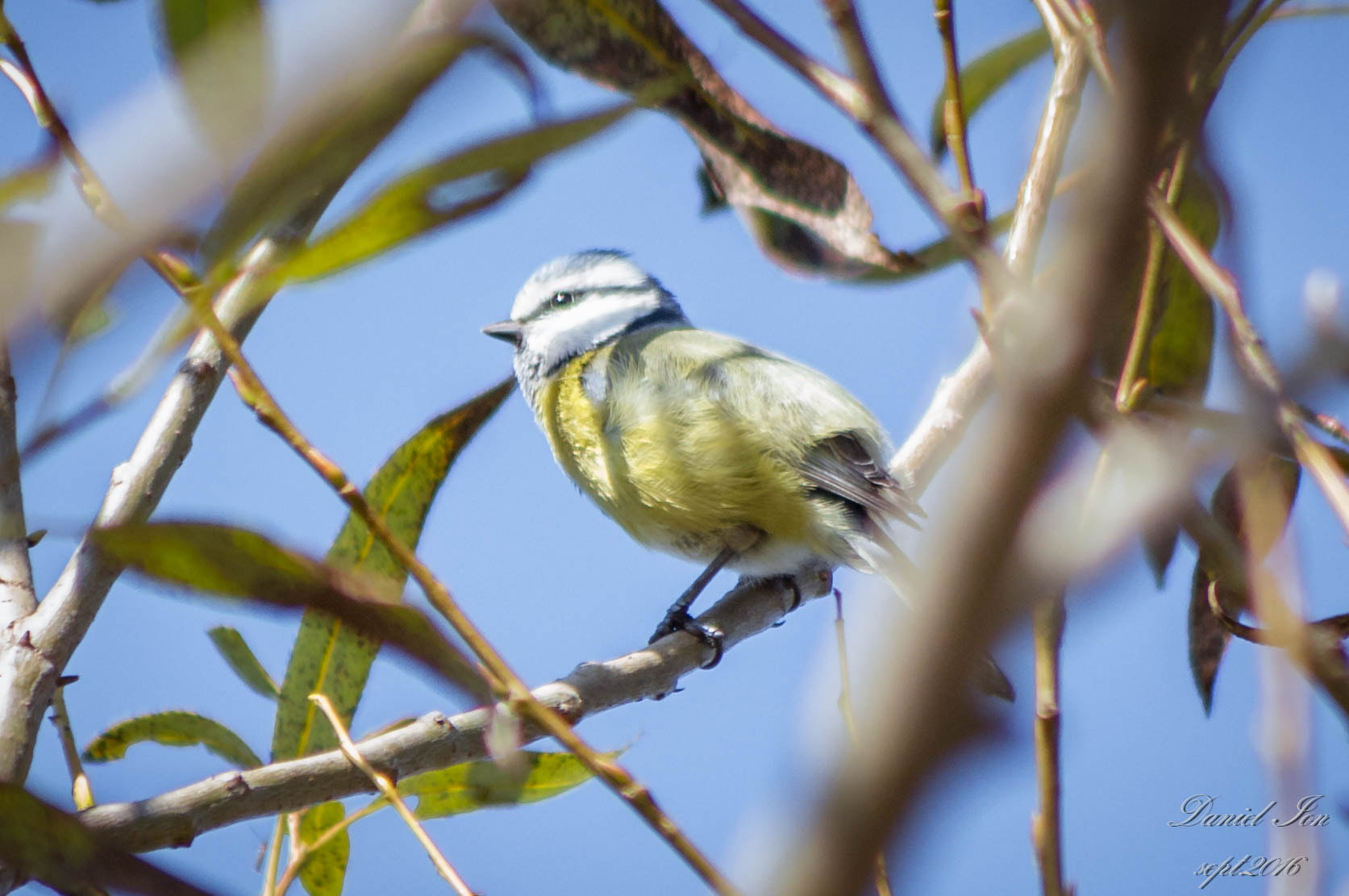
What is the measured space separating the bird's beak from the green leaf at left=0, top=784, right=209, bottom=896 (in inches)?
104

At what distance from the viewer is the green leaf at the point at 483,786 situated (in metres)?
1.51

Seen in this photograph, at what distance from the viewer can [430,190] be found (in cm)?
73

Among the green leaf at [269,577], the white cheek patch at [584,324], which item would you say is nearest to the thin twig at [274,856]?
the green leaf at [269,577]

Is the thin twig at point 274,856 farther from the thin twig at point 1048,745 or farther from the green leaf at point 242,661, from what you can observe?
the thin twig at point 1048,745

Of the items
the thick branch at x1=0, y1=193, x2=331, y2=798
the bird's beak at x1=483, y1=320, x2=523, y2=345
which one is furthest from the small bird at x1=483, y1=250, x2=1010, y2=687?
the thick branch at x1=0, y1=193, x2=331, y2=798

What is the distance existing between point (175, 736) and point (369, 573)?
0.33 meters

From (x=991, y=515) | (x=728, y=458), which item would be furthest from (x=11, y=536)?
(x=728, y=458)

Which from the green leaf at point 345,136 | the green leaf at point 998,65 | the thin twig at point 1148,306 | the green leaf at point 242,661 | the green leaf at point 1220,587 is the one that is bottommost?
the green leaf at point 1220,587

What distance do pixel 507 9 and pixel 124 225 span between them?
26.6 inches

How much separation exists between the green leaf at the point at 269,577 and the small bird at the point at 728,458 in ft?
4.76

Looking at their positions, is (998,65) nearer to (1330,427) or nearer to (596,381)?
(1330,427)

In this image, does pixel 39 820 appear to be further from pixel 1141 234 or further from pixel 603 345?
pixel 603 345

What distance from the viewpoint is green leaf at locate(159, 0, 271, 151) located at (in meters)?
0.54

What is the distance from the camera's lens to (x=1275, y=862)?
2.50ft
